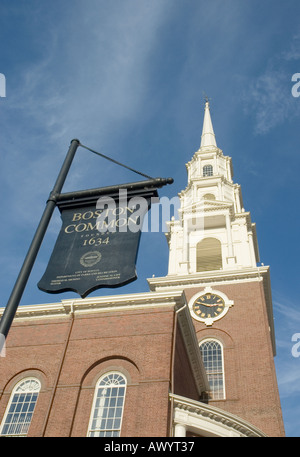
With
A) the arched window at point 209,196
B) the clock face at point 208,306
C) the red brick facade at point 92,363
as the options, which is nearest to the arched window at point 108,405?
the red brick facade at point 92,363

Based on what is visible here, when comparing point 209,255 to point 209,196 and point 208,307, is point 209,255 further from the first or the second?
point 209,196

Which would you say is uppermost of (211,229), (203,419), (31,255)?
(211,229)

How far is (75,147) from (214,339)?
20.3m

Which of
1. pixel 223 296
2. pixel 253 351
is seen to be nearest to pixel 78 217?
pixel 253 351

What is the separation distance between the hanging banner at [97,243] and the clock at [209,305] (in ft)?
67.1

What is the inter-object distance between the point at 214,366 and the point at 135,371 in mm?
10735

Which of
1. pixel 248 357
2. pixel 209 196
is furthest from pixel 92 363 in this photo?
pixel 209 196

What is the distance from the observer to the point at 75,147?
30.8ft

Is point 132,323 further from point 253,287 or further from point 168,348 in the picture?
point 253,287

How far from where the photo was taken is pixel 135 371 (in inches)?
635

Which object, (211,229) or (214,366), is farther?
(211,229)

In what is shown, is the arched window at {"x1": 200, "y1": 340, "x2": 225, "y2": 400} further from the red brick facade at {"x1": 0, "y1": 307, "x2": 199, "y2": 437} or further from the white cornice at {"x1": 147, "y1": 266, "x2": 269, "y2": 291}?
the red brick facade at {"x1": 0, "y1": 307, "x2": 199, "y2": 437}

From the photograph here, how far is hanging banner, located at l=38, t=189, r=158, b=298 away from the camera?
25.2ft

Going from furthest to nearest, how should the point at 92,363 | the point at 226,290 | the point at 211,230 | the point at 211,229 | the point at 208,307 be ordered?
the point at 211,229, the point at 211,230, the point at 226,290, the point at 208,307, the point at 92,363
